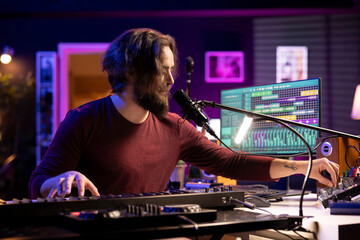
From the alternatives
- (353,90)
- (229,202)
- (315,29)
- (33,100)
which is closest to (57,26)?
(33,100)

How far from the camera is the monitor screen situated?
6.19ft

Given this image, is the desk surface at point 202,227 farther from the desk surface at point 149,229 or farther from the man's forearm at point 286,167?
the man's forearm at point 286,167

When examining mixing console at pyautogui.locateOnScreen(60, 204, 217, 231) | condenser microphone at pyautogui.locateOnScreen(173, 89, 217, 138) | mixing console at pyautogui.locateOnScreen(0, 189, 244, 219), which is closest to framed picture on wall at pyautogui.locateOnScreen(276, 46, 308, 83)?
condenser microphone at pyautogui.locateOnScreen(173, 89, 217, 138)

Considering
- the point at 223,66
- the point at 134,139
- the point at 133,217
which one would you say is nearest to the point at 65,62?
the point at 223,66

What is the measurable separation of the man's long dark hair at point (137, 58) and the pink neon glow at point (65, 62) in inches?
141

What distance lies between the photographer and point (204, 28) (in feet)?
17.2

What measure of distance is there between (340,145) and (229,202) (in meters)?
0.80

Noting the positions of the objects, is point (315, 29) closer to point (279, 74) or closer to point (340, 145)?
point (279, 74)

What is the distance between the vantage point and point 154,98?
160 cm

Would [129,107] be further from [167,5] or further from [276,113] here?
[167,5]

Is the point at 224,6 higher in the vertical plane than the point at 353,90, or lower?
higher

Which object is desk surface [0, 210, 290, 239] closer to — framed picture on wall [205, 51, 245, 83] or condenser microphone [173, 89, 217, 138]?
condenser microphone [173, 89, 217, 138]

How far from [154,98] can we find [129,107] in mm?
125

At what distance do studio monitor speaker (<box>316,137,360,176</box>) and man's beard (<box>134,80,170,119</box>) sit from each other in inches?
27.1
